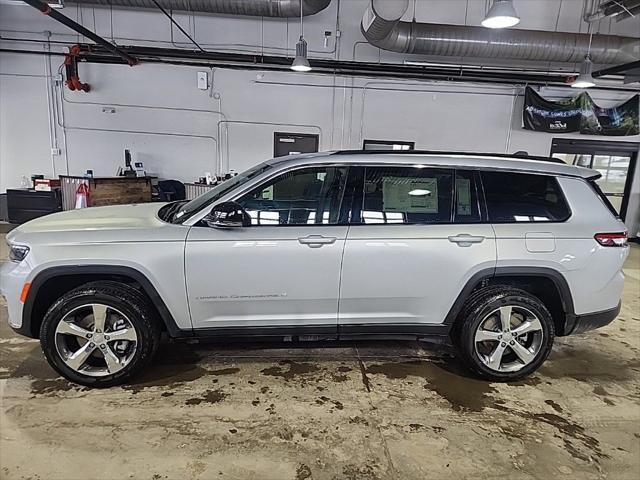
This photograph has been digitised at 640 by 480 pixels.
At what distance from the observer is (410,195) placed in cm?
265

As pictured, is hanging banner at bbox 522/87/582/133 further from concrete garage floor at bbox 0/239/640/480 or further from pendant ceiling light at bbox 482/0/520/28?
concrete garage floor at bbox 0/239/640/480

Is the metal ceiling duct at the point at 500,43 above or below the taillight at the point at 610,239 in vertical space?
above

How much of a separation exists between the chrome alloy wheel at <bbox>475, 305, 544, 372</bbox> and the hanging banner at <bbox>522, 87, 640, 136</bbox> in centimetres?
691

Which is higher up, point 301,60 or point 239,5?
point 239,5

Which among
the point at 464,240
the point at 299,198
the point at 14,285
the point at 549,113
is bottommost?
the point at 14,285

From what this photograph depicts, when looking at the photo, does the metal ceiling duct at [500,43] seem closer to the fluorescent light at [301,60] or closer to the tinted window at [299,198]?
the fluorescent light at [301,60]

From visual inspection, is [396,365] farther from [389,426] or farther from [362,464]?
[362,464]

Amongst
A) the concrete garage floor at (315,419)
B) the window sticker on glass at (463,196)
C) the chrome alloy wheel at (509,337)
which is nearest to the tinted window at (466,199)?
the window sticker on glass at (463,196)

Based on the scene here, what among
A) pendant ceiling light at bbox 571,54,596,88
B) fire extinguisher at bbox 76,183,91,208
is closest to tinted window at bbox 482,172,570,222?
pendant ceiling light at bbox 571,54,596,88

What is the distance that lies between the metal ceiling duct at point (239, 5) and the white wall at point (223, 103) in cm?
100

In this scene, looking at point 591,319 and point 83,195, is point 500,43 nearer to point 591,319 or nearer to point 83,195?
point 591,319

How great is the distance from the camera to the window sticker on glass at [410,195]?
8.62 feet

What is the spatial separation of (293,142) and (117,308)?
640 centimetres

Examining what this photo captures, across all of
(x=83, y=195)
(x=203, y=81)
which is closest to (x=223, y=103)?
(x=203, y=81)
